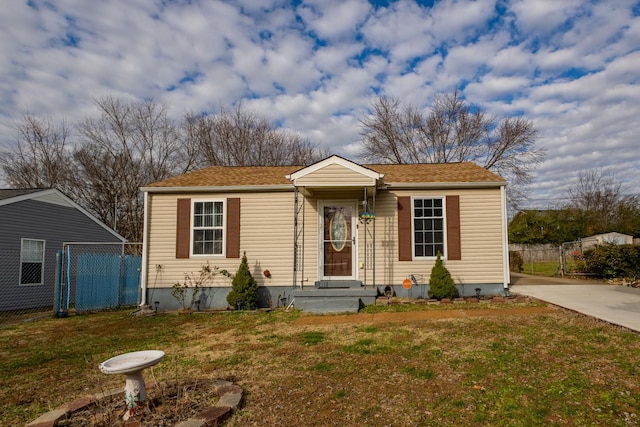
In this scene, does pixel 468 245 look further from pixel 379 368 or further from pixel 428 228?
pixel 379 368

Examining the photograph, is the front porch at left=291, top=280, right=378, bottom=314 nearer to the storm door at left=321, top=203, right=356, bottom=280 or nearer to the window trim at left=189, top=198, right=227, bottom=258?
the storm door at left=321, top=203, right=356, bottom=280

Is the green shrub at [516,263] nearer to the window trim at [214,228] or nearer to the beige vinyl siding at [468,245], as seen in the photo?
the beige vinyl siding at [468,245]

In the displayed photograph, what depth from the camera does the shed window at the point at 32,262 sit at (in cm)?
1259

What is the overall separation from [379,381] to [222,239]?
22.3 feet

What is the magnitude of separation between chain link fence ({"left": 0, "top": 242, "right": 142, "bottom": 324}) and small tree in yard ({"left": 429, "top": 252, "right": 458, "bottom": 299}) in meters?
8.33

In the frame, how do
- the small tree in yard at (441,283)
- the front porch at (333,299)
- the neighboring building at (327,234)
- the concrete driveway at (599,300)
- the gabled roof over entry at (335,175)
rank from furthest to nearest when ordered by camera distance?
the neighboring building at (327,234) < the small tree in yard at (441,283) < the gabled roof over entry at (335,175) < the front porch at (333,299) < the concrete driveway at (599,300)

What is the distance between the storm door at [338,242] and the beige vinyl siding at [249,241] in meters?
0.90

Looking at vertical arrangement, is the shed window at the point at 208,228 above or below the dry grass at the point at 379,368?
above

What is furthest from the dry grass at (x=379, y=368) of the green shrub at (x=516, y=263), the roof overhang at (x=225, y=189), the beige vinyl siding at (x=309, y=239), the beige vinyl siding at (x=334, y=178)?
the green shrub at (x=516, y=263)

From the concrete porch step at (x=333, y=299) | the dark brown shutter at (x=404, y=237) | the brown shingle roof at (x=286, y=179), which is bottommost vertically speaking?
the concrete porch step at (x=333, y=299)

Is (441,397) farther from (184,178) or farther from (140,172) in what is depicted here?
(140,172)

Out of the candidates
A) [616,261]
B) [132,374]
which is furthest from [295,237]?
[616,261]

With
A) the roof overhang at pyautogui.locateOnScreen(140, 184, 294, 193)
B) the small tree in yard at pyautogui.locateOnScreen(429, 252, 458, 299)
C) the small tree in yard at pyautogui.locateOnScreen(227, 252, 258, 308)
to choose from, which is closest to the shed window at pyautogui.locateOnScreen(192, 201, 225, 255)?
the roof overhang at pyautogui.locateOnScreen(140, 184, 294, 193)

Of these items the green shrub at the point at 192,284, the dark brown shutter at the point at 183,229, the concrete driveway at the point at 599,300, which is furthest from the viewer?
the dark brown shutter at the point at 183,229
